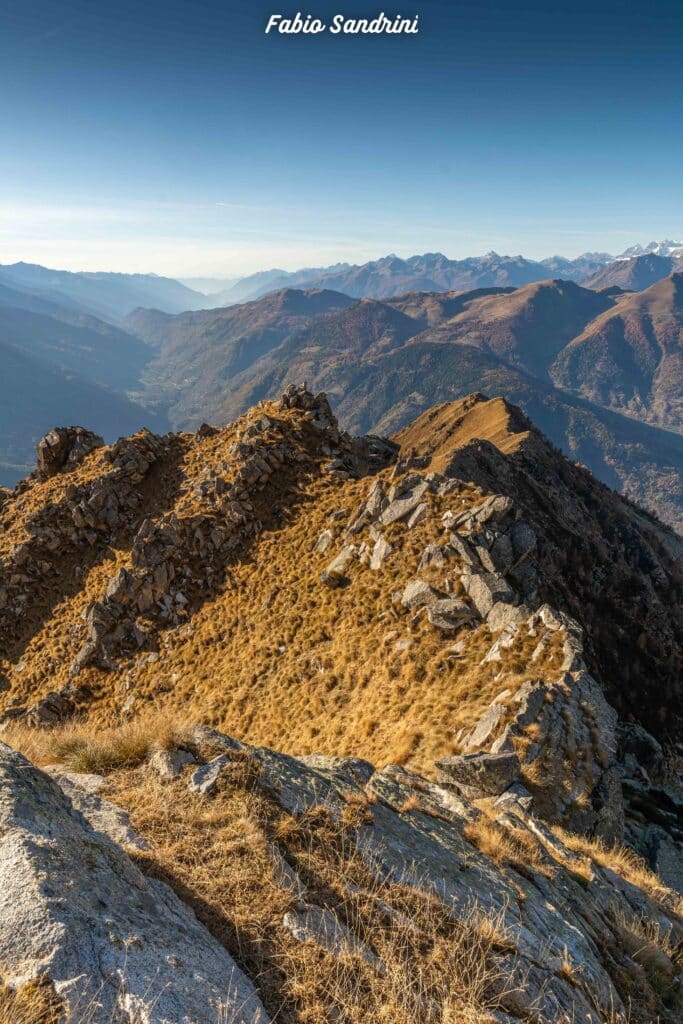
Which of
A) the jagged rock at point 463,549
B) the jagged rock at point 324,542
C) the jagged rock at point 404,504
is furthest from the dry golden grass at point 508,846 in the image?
the jagged rock at point 324,542

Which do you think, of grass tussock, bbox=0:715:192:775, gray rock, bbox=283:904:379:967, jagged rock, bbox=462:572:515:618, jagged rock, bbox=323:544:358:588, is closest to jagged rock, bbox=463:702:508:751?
jagged rock, bbox=462:572:515:618

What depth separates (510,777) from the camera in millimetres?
14102

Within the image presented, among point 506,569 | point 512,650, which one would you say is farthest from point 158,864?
point 506,569

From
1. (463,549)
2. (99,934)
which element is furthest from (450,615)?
(99,934)

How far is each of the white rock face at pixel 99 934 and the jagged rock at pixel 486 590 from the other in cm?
1588

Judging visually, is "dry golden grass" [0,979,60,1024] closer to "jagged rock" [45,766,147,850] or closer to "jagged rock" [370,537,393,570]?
"jagged rock" [45,766,147,850]

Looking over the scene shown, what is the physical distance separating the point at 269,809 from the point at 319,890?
1530 mm

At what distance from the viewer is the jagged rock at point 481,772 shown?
1369cm

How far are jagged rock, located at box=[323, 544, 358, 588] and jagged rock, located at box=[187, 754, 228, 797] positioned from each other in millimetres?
15912

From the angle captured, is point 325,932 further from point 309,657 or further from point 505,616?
point 309,657

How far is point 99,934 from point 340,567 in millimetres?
20395

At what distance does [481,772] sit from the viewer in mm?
13914

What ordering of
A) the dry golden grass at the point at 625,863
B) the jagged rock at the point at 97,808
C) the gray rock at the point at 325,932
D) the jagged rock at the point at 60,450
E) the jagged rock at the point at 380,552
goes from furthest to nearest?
the jagged rock at the point at 60,450 → the jagged rock at the point at 380,552 → the dry golden grass at the point at 625,863 → the jagged rock at the point at 97,808 → the gray rock at the point at 325,932

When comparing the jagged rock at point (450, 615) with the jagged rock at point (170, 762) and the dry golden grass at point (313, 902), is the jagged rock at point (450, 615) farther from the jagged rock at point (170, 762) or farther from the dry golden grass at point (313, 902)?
the jagged rock at point (170, 762)
